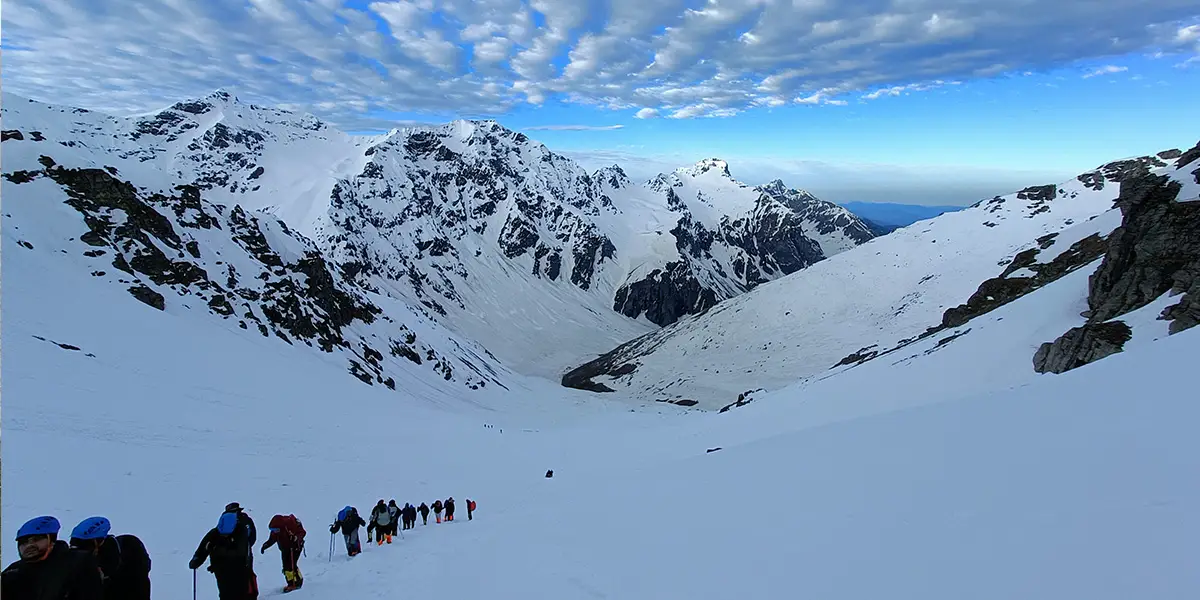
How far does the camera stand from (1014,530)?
6.60m

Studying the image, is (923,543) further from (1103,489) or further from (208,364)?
(208,364)

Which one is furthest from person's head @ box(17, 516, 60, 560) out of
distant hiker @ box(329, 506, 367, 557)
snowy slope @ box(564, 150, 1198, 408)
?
snowy slope @ box(564, 150, 1198, 408)

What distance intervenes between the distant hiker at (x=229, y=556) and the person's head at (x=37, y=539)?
2.95 metres

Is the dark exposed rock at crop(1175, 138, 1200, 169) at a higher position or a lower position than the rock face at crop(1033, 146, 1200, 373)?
higher

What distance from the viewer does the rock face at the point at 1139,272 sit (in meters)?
21.3

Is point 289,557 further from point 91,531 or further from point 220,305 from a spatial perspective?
point 220,305

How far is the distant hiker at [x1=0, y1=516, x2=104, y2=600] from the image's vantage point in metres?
5.54

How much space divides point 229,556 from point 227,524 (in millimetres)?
524

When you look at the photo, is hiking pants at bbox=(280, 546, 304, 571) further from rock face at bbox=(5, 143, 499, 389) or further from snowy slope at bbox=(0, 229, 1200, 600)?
rock face at bbox=(5, 143, 499, 389)

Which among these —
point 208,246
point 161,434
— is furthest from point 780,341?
point 161,434

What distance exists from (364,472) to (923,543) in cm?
2498

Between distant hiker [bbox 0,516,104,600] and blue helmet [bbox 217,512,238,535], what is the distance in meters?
2.61

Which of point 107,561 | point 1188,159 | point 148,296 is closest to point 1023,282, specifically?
point 1188,159

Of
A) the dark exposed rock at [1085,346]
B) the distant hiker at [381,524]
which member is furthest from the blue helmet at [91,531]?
the dark exposed rock at [1085,346]
